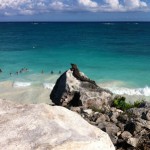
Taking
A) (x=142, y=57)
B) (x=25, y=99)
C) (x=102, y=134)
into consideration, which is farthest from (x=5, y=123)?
(x=142, y=57)

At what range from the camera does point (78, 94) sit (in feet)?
63.6

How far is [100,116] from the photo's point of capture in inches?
647

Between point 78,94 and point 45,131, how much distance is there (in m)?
12.9

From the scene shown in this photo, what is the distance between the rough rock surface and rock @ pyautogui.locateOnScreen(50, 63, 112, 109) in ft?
38.0

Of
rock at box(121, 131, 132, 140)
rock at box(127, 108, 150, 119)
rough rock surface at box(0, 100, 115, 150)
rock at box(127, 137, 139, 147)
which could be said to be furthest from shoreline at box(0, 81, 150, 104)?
rough rock surface at box(0, 100, 115, 150)

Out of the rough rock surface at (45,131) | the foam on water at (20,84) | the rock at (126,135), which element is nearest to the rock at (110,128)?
the rock at (126,135)

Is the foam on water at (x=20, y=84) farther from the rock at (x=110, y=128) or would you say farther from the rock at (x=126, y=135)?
the rock at (x=126, y=135)

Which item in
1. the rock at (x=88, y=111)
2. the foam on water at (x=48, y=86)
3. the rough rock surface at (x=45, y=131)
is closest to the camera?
the rough rock surface at (x=45, y=131)

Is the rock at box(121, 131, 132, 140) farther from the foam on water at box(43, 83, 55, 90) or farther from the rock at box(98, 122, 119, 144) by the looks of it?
the foam on water at box(43, 83, 55, 90)

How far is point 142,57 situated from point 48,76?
26080mm

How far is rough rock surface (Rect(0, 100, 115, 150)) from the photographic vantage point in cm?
620

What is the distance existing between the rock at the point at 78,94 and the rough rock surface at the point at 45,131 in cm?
1159

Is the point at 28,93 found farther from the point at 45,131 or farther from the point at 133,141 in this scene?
the point at 45,131

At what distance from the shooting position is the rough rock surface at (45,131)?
6.20 meters
